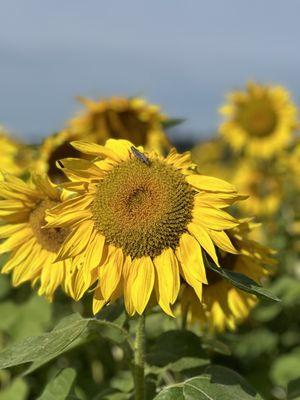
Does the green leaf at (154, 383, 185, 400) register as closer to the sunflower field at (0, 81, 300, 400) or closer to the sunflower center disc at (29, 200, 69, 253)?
the sunflower field at (0, 81, 300, 400)

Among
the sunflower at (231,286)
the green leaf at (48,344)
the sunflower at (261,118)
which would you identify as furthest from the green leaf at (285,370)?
the sunflower at (261,118)

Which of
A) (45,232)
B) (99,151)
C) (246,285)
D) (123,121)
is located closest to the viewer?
(246,285)

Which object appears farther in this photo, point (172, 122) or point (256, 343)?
point (256, 343)

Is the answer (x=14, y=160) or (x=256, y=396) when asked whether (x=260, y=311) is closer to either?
(x=14, y=160)

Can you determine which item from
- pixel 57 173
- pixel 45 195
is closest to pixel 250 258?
pixel 45 195

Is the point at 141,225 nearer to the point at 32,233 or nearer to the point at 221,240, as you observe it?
the point at 221,240

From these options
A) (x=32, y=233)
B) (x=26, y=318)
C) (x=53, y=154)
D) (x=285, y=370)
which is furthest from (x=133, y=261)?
(x=285, y=370)

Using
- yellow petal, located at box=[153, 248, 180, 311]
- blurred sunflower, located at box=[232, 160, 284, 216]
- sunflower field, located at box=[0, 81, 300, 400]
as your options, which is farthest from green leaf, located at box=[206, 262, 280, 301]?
blurred sunflower, located at box=[232, 160, 284, 216]
